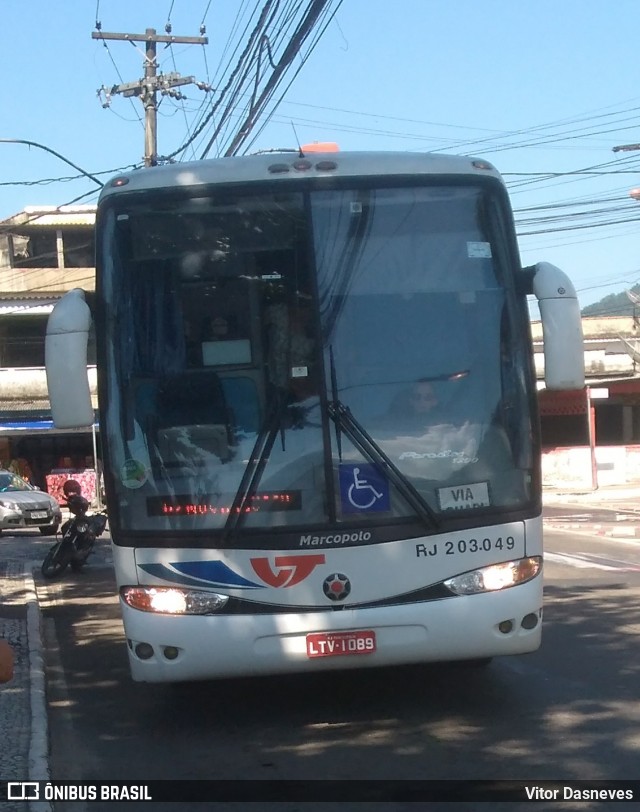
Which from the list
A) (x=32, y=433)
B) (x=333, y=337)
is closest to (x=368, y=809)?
(x=333, y=337)

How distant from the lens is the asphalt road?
577cm

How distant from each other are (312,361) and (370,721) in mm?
2230

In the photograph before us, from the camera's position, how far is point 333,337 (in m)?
6.46

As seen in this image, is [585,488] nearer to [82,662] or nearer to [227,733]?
[82,662]

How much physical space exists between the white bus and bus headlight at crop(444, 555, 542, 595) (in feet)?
0.04

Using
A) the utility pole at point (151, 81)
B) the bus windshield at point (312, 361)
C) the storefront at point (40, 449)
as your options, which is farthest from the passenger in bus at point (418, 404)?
the storefront at point (40, 449)

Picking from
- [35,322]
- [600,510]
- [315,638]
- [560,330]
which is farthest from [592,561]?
[35,322]

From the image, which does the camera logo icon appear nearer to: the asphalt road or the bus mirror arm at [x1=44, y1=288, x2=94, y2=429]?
the asphalt road

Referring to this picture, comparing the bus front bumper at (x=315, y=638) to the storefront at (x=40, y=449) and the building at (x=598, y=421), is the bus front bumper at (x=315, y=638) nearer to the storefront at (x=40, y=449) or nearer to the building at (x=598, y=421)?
the building at (x=598, y=421)

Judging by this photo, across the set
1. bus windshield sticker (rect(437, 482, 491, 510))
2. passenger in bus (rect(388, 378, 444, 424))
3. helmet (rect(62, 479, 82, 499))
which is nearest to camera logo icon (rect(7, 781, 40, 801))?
bus windshield sticker (rect(437, 482, 491, 510))

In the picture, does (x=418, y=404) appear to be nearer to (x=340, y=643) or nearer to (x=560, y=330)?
(x=560, y=330)

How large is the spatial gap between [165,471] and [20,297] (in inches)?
1321

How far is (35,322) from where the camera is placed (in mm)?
39812

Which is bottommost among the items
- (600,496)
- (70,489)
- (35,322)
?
(600,496)
